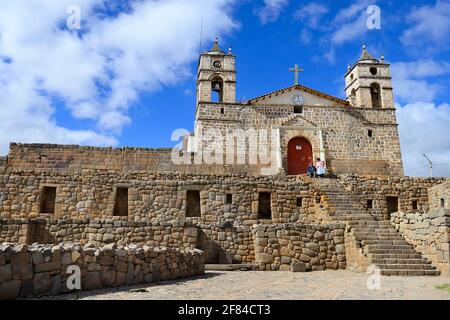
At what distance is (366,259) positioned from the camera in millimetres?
11664

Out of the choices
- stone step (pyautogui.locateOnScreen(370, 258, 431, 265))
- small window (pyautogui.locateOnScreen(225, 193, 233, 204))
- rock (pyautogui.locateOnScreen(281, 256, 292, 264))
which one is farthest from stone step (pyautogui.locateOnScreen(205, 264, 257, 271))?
small window (pyautogui.locateOnScreen(225, 193, 233, 204))

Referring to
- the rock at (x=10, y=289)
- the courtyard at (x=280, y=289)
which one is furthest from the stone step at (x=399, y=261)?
the rock at (x=10, y=289)

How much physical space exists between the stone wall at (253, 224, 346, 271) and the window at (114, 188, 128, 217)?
5.84 meters

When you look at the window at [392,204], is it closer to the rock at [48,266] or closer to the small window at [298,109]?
the small window at [298,109]

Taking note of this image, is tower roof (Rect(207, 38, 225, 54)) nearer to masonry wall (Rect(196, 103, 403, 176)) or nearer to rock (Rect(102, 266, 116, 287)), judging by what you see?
masonry wall (Rect(196, 103, 403, 176))

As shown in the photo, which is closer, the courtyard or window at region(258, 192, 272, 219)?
the courtyard

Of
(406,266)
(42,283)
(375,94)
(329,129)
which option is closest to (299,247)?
(406,266)

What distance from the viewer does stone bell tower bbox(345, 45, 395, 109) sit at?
2752cm

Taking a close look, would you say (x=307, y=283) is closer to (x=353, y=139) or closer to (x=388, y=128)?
(x=353, y=139)

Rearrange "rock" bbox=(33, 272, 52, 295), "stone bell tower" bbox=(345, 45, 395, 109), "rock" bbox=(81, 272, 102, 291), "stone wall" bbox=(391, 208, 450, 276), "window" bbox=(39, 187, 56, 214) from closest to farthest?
"rock" bbox=(33, 272, 52, 295) < "rock" bbox=(81, 272, 102, 291) < "stone wall" bbox=(391, 208, 450, 276) < "window" bbox=(39, 187, 56, 214) < "stone bell tower" bbox=(345, 45, 395, 109)

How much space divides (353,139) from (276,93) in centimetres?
561
